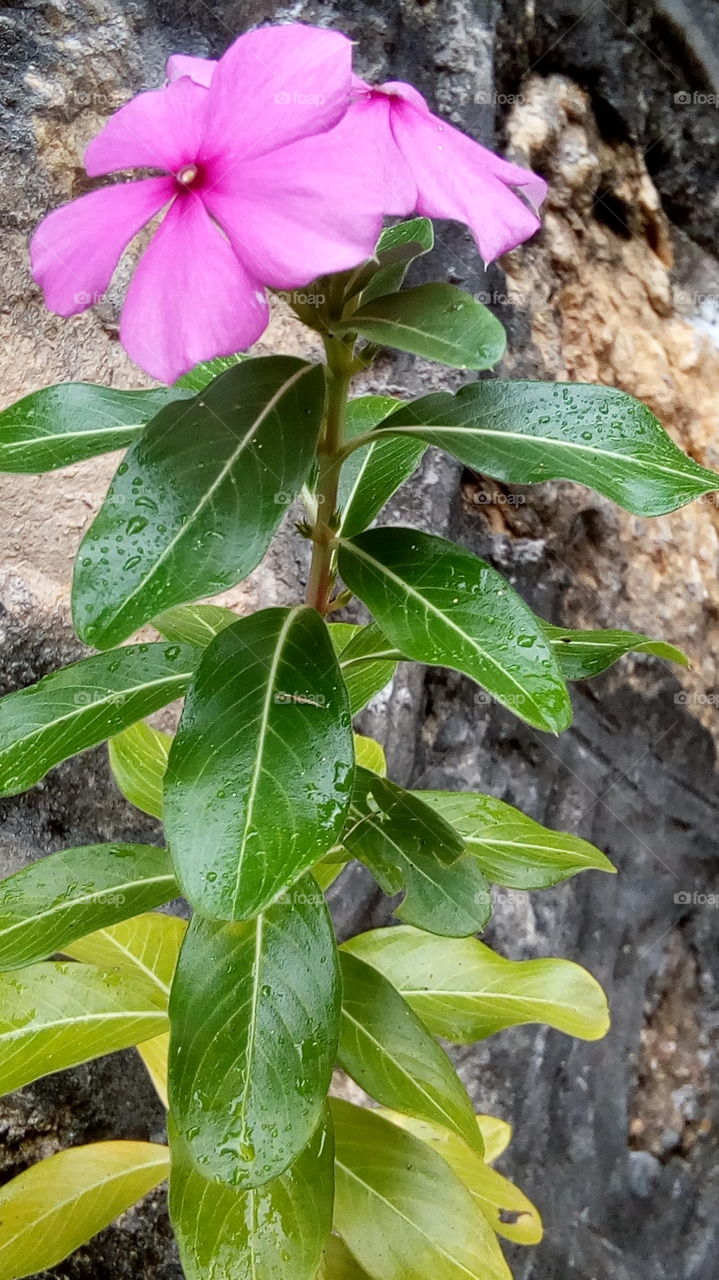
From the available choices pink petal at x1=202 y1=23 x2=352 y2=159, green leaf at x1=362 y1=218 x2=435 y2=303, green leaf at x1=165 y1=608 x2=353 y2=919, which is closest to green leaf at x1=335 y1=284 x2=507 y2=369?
green leaf at x1=362 y1=218 x2=435 y2=303

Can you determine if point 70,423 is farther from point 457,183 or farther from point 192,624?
point 457,183

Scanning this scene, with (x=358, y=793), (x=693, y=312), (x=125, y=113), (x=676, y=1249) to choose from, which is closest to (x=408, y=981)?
(x=358, y=793)

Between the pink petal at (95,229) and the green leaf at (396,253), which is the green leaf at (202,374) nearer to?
the green leaf at (396,253)

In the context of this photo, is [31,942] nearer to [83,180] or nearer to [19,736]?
[19,736]

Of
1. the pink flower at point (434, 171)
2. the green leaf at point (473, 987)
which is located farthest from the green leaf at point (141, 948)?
the pink flower at point (434, 171)

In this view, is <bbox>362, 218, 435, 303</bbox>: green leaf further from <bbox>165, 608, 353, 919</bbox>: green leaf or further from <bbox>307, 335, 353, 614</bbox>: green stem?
<bbox>165, 608, 353, 919</bbox>: green leaf

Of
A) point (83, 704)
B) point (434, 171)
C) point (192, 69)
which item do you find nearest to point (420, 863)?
A: point (83, 704)
